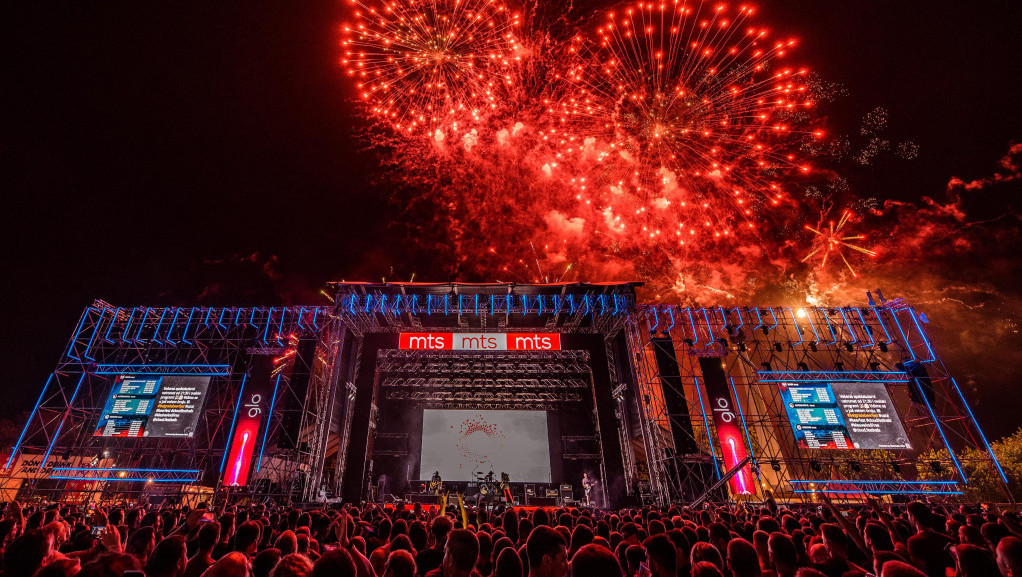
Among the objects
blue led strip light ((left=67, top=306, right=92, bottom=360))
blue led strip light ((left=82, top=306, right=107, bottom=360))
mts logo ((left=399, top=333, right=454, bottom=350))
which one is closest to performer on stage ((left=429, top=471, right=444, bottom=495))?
mts logo ((left=399, top=333, right=454, bottom=350))

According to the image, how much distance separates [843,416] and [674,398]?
7631mm

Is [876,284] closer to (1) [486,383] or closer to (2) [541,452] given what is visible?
(2) [541,452]

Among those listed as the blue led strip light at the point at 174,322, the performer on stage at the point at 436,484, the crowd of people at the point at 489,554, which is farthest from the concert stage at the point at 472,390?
the crowd of people at the point at 489,554

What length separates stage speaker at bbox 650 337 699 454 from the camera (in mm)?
15406

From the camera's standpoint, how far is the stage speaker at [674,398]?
50.5 feet

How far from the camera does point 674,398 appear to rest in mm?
16250

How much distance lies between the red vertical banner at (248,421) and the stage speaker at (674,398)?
52.9ft

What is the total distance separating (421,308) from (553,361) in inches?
271

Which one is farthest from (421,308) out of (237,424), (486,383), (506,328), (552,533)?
(552,533)

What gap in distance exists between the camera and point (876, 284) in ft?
79.9

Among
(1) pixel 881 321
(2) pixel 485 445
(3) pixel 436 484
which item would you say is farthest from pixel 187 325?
(1) pixel 881 321

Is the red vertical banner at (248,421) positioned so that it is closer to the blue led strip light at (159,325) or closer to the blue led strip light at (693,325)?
the blue led strip light at (159,325)

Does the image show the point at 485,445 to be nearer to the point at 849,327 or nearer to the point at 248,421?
the point at 248,421

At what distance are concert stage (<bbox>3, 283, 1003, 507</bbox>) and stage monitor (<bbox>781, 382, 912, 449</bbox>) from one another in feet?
0.19
